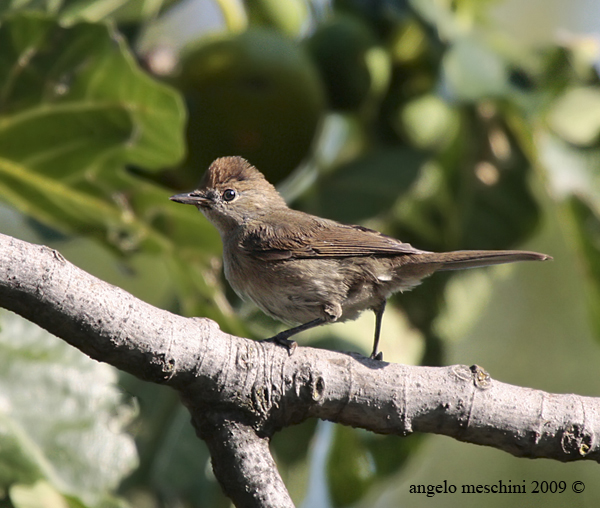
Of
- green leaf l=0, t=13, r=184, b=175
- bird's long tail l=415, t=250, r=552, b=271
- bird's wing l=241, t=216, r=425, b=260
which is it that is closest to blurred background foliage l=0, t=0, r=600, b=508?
green leaf l=0, t=13, r=184, b=175

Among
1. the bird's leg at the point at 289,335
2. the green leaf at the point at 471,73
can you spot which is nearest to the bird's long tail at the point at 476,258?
the bird's leg at the point at 289,335

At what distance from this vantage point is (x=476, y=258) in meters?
3.03

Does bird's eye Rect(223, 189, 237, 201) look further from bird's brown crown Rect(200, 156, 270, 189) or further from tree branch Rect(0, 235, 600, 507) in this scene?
tree branch Rect(0, 235, 600, 507)

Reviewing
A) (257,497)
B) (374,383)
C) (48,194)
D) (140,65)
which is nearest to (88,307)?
(257,497)

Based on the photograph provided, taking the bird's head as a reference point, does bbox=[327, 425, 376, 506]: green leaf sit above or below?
below

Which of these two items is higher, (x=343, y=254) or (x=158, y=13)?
(x=158, y=13)

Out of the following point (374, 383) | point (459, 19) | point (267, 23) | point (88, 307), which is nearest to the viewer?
point (88, 307)

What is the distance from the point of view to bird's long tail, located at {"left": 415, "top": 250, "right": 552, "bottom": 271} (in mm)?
2859

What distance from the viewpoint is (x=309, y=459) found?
11.5 ft

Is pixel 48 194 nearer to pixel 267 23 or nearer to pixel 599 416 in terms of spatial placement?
pixel 267 23

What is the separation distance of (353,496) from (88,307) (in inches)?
88.6

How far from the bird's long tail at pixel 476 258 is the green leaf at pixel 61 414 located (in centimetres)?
146

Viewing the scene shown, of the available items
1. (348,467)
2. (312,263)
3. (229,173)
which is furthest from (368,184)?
(348,467)

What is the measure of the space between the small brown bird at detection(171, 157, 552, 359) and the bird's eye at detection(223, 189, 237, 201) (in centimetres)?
3
